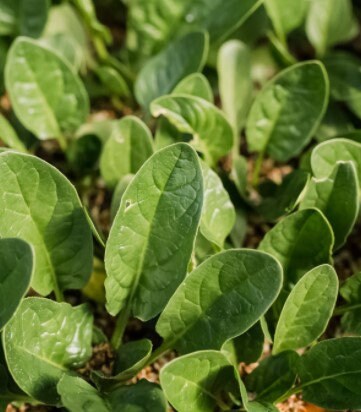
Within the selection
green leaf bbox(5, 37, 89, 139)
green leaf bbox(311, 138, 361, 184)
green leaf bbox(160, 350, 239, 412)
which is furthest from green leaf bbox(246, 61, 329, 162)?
green leaf bbox(160, 350, 239, 412)

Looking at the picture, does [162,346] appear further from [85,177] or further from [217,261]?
[85,177]

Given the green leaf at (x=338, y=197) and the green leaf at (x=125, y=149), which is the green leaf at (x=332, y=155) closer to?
the green leaf at (x=338, y=197)

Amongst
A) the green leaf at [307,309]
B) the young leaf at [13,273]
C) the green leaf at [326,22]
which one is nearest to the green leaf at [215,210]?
the green leaf at [307,309]

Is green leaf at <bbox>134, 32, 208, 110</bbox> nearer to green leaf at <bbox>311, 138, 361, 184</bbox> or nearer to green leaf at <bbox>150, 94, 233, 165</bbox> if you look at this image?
green leaf at <bbox>150, 94, 233, 165</bbox>

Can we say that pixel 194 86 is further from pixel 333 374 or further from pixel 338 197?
pixel 333 374

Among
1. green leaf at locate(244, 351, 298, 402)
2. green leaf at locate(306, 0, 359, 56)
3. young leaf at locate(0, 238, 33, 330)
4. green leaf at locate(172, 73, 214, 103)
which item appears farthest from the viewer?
green leaf at locate(306, 0, 359, 56)

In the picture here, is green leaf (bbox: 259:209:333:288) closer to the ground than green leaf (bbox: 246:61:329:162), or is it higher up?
A: closer to the ground

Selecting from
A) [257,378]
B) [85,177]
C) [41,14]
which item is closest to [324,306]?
[257,378]
